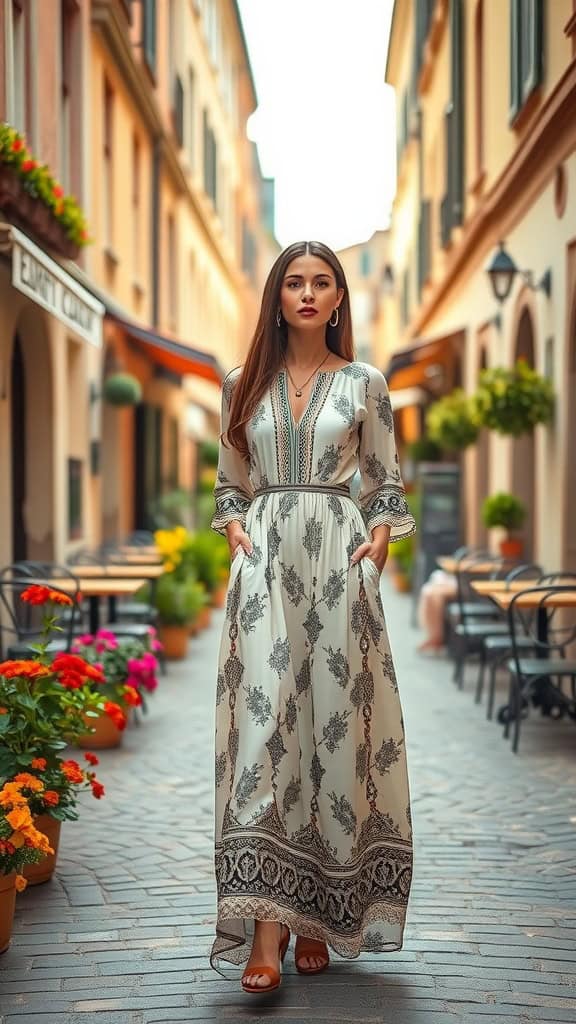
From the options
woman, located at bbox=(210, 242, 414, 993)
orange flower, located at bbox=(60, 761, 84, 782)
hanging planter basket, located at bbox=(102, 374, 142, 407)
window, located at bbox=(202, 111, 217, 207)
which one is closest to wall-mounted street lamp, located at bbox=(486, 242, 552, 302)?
hanging planter basket, located at bbox=(102, 374, 142, 407)

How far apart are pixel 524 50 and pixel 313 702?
28.4ft

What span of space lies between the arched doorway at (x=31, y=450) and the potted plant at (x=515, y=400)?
143 inches

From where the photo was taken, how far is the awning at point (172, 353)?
14.3m

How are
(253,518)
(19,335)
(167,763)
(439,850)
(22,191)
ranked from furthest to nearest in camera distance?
(19,335)
(22,191)
(167,763)
(439,850)
(253,518)

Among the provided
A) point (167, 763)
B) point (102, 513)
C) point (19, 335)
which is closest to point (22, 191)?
point (19, 335)

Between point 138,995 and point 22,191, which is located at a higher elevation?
point 22,191

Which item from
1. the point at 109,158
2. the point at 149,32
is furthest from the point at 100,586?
the point at 149,32

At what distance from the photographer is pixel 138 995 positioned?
3.72 metres

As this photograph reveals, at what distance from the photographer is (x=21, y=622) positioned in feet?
29.4

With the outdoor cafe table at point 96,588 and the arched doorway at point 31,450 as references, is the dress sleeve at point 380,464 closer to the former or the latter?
the outdoor cafe table at point 96,588

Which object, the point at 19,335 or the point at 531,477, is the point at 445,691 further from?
the point at 19,335

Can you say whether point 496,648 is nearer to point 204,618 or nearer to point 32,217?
point 32,217

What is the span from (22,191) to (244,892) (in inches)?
227

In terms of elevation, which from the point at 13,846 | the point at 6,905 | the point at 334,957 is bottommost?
the point at 334,957
